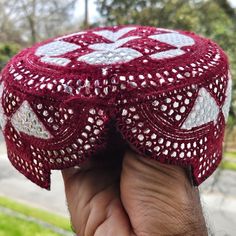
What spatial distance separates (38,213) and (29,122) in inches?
151

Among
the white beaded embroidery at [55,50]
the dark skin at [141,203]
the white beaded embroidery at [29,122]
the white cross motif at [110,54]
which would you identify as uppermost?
the white cross motif at [110,54]

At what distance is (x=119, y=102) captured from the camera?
25.2 inches

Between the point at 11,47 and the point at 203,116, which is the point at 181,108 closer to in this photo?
the point at 203,116

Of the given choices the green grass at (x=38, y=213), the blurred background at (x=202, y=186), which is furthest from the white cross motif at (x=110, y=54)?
the green grass at (x=38, y=213)

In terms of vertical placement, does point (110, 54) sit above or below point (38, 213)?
above

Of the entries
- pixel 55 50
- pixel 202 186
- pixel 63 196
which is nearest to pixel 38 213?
pixel 63 196

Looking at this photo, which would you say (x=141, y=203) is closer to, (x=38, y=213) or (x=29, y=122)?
(x=29, y=122)

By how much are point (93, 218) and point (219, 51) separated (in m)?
0.34

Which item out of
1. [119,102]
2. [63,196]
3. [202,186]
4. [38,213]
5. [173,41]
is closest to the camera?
[119,102]

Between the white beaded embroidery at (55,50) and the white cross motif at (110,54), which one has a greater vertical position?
the white cross motif at (110,54)

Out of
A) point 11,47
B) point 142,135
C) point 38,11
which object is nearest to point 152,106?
point 142,135

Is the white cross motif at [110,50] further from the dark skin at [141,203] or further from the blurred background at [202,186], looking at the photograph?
the blurred background at [202,186]

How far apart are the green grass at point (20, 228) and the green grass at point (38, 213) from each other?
21 centimetres

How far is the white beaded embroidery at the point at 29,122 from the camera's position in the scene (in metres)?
0.69
